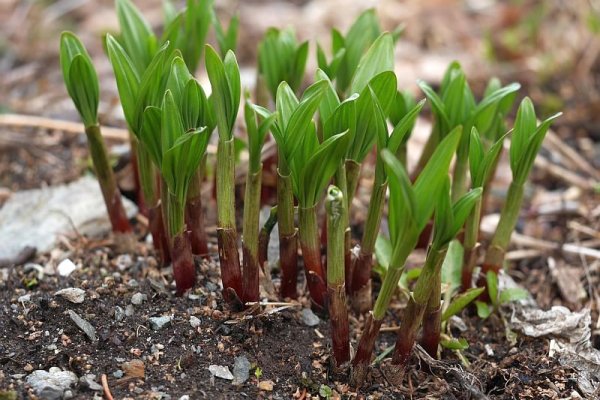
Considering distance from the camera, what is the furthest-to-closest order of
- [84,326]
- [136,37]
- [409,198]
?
[136,37] → [84,326] → [409,198]

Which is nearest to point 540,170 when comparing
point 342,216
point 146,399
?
point 342,216

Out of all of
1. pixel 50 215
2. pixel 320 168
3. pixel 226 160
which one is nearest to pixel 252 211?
pixel 226 160

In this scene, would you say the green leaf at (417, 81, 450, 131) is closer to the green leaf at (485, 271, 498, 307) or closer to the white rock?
the green leaf at (485, 271, 498, 307)

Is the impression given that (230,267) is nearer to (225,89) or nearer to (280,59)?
(225,89)

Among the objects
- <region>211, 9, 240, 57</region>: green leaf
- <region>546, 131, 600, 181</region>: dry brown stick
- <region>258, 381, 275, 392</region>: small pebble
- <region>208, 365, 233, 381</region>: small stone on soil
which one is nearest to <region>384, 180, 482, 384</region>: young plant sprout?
<region>258, 381, 275, 392</region>: small pebble

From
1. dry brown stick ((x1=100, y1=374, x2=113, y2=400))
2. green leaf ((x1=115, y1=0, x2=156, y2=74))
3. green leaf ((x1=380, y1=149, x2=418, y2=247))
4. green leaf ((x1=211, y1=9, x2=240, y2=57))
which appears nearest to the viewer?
green leaf ((x1=380, y1=149, x2=418, y2=247))

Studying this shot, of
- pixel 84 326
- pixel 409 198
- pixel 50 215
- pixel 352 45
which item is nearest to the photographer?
pixel 409 198

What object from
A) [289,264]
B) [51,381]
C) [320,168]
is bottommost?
[51,381]
